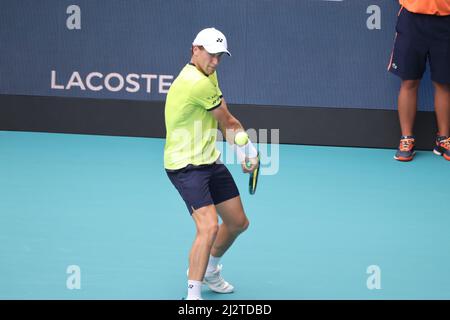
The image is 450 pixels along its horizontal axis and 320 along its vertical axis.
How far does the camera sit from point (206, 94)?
5.45m

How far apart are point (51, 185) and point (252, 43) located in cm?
291

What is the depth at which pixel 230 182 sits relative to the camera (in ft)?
18.8

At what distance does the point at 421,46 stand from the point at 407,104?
607mm

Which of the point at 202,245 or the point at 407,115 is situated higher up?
the point at 407,115

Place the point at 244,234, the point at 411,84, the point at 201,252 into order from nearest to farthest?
the point at 201,252
the point at 244,234
the point at 411,84

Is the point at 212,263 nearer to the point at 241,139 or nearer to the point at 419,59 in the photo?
the point at 241,139

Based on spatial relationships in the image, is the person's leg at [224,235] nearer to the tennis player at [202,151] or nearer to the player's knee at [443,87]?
the tennis player at [202,151]

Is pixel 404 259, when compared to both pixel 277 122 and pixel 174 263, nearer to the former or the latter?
pixel 174 263

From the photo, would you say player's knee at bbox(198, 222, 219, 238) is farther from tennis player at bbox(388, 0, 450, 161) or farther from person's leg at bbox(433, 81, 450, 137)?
person's leg at bbox(433, 81, 450, 137)

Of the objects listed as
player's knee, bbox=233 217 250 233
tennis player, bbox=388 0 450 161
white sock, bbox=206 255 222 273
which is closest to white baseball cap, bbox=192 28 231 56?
player's knee, bbox=233 217 250 233

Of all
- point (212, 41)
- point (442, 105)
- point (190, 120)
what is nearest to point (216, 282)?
point (190, 120)
